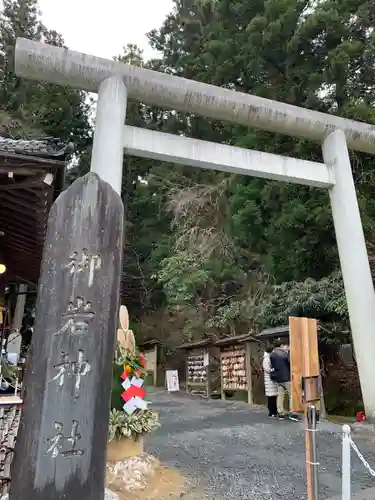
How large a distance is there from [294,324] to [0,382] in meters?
6.26

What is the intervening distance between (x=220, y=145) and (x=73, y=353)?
6.40 metres

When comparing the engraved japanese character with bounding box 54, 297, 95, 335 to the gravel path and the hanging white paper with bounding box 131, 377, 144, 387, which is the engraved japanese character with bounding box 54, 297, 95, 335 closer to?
the hanging white paper with bounding box 131, 377, 144, 387

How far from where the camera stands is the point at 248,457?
19.7ft

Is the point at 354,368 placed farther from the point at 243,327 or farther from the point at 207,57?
the point at 207,57

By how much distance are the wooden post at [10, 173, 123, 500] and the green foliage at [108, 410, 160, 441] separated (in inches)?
92.6

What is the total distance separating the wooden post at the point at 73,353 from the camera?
2.51 metres

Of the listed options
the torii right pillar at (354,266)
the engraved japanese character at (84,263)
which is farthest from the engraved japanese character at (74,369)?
the torii right pillar at (354,266)

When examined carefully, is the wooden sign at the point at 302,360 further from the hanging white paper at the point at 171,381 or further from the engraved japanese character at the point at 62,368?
the hanging white paper at the point at 171,381

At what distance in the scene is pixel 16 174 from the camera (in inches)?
189

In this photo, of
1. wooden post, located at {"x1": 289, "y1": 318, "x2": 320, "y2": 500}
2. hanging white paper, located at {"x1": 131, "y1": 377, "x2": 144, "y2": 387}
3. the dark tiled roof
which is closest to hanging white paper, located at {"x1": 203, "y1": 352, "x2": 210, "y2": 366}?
hanging white paper, located at {"x1": 131, "y1": 377, "x2": 144, "y2": 387}

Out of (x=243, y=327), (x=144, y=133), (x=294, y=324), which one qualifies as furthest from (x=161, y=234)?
(x=294, y=324)

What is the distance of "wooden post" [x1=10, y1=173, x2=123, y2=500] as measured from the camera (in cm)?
251

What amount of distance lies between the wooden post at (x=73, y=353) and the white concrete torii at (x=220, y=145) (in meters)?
4.02

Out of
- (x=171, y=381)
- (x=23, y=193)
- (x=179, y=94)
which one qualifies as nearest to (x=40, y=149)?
(x=23, y=193)
